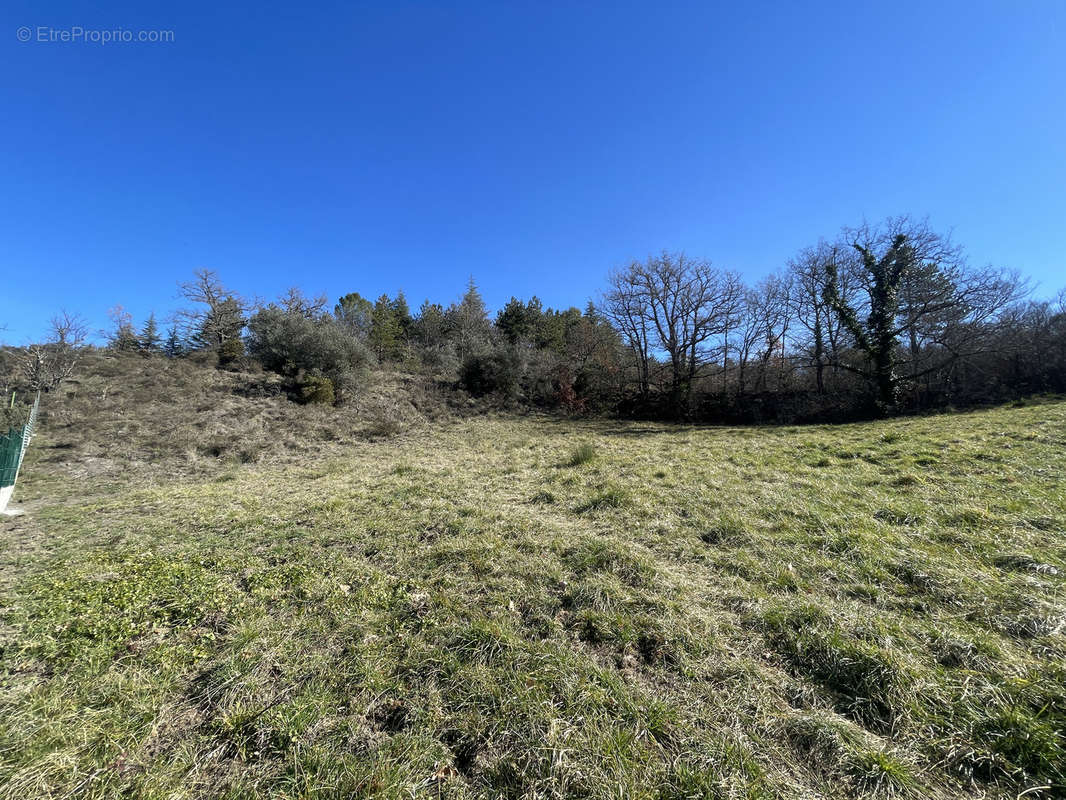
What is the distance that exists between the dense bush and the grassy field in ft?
44.7

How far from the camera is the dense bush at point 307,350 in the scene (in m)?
19.2

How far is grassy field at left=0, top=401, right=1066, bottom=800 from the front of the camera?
1.94 metres

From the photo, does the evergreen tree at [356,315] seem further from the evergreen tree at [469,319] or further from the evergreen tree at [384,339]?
the evergreen tree at [469,319]

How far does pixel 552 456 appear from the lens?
11.1 metres

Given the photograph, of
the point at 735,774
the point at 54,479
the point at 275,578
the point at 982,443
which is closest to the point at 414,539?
the point at 275,578

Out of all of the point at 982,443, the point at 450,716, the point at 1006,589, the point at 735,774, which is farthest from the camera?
the point at 982,443

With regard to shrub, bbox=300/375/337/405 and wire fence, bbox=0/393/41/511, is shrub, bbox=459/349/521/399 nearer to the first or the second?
shrub, bbox=300/375/337/405

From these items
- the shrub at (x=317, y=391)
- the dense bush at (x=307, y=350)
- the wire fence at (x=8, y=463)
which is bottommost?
the wire fence at (x=8, y=463)

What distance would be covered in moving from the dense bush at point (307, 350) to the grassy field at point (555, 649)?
13.6 m

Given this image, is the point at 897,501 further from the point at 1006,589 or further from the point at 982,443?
the point at 982,443

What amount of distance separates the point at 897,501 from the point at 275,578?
871cm

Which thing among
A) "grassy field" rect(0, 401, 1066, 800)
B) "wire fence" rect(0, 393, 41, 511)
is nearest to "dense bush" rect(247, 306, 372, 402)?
"wire fence" rect(0, 393, 41, 511)

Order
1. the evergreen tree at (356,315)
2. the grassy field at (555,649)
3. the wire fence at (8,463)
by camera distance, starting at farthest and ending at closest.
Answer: the evergreen tree at (356,315) → the wire fence at (8,463) → the grassy field at (555,649)

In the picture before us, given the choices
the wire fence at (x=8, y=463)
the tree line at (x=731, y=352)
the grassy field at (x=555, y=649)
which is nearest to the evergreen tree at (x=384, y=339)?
the tree line at (x=731, y=352)
